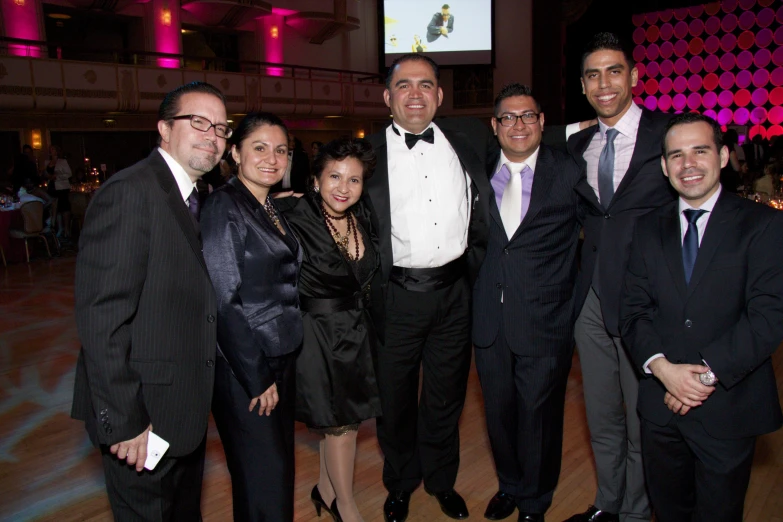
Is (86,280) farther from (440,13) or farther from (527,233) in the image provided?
(440,13)

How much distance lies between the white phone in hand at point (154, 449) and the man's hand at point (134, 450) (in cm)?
1

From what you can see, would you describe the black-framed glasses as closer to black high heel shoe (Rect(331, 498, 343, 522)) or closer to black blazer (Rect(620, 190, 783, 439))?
black blazer (Rect(620, 190, 783, 439))

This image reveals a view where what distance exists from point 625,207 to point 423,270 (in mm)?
831

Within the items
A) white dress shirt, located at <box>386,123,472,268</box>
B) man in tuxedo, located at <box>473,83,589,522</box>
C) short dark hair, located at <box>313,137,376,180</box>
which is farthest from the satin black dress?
man in tuxedo, located at <box>473,83,589,522</box>

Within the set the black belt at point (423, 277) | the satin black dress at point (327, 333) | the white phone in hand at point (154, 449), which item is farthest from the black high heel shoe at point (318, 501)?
the white phone in hand at point (154, 449)

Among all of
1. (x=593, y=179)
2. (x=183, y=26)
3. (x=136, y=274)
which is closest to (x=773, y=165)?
(x=593, y=179)

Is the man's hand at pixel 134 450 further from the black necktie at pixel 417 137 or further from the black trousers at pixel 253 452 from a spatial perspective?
the black necktie at pixel 417 137

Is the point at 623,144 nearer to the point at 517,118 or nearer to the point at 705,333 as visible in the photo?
the point at 517,118

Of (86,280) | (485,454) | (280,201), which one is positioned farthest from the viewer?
(485,454)

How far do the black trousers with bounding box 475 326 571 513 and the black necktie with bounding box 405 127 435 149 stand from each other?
86 cm

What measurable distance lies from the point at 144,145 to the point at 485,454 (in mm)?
14788

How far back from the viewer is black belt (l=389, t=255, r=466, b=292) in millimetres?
2557

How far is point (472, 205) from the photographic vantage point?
2.64 metres

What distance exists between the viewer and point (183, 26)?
16703 mm
